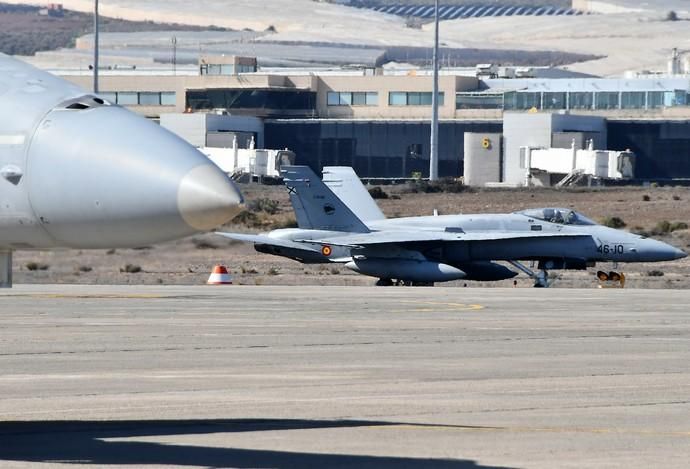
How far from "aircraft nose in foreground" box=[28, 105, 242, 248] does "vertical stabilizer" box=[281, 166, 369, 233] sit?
1686 inches

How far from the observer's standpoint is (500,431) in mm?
15727

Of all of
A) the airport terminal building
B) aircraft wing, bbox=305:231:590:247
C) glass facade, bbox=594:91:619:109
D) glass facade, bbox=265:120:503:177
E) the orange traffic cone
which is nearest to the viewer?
the orange traffic cone

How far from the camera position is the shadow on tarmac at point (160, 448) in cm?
1376

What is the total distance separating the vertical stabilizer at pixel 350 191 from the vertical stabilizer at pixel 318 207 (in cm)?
268

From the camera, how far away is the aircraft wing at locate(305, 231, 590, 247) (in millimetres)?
54250

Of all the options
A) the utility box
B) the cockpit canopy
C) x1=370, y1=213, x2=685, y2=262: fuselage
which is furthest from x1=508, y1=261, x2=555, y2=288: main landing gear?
the utility box

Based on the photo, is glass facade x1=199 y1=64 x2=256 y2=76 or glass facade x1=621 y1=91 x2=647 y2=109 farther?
glass facade x1=199 y1=64 x2=256 y2=76

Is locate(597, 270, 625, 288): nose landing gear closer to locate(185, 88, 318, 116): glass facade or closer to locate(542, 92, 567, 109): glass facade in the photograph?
locate(542, 92, 567, 109): glass facade

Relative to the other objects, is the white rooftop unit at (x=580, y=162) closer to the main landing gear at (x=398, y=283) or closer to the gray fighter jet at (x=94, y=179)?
the main landing gear at (x=398, y=283)

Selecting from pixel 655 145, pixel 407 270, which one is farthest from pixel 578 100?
pixel 407 270

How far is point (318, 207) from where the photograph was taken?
55719mm

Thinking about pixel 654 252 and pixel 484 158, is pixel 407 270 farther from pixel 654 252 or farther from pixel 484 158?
pixel 484 158

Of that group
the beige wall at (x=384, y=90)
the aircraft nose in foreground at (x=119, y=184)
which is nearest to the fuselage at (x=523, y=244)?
the aircraft nose in foreground at (x=119, y=184)

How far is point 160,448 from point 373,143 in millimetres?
111505
